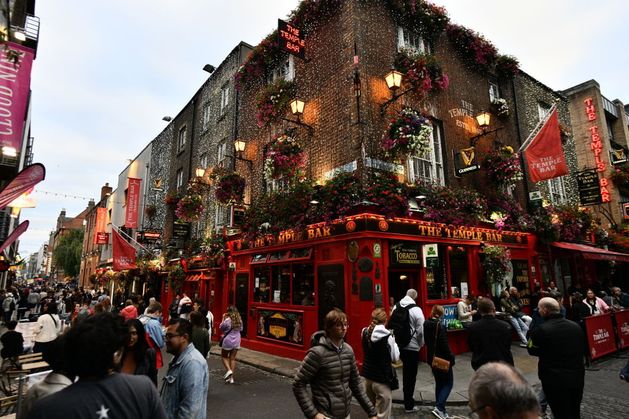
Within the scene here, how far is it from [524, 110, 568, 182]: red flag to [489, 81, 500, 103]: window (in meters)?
3.40

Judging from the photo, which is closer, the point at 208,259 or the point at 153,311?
the point at 153,311

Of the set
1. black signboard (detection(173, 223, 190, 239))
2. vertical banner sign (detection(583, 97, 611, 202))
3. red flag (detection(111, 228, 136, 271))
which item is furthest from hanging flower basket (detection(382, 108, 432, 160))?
vertical banner sign (detection(583, 97, 611, 202))

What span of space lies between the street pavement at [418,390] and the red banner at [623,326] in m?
0.35

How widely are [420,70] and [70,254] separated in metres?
56.5

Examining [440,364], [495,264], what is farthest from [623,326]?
[440,364]

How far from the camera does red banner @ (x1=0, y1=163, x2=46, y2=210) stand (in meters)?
5.81

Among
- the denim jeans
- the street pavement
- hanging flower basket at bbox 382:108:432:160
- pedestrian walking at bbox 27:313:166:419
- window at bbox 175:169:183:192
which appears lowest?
the street pavement

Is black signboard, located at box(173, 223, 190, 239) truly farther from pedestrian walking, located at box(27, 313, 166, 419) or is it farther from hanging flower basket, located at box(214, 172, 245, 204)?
pedestrian walking, located at box(27, 313, 166, 419)

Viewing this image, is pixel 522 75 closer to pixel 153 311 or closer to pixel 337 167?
pixel 337 167

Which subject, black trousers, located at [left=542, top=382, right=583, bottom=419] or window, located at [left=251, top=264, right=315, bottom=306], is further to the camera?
window, located at [left=251, top=264, right=315, bottom=306]

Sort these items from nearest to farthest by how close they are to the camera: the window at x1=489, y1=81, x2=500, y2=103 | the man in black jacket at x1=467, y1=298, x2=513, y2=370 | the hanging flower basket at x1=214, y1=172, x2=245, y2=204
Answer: the man in black jacket at x1=467, y1=298, x2=513, y2=370, the hanging flower basket at x1=214, y1=172, x2=245, y2=204, the window at x1=489, y1=81, x2=500, y2=103

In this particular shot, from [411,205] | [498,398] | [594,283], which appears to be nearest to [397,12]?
[411,205]

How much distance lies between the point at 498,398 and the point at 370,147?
31.6 ft

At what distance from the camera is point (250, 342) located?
13375 millimetres
